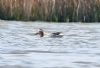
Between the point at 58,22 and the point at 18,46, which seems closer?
the point at 18,46

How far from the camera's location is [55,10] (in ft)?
50.9

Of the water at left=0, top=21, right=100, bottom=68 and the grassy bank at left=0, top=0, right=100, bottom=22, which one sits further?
the grassy bank at left=0, top=0, right=100, bottom=22

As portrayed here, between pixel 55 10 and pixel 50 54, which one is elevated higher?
pixel 55 10

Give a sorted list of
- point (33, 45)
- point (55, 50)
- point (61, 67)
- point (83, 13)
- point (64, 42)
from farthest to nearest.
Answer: point (83, 13) → point (64, 42) → point (33, 45) → point (55, 50) → point (61, 67)

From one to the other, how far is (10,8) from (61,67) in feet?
33.1

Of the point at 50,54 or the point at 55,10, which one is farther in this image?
the point at 55,10

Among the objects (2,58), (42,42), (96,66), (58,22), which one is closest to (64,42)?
(42,42)

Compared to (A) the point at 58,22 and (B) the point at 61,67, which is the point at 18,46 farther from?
(A) the point at 58,22

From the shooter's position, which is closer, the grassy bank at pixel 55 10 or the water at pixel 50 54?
the water at pixel 50 54

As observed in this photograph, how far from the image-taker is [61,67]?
19.0 feet

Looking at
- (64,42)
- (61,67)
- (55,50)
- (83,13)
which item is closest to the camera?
(61,67)

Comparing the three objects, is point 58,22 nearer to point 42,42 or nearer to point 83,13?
point 83,13

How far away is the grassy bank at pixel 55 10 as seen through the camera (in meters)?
15.5

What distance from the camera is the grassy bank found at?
1548 centimetres
